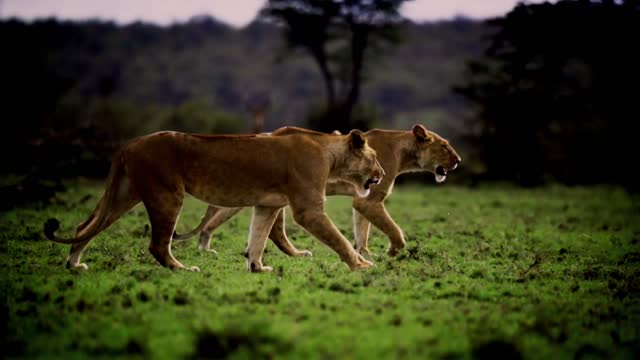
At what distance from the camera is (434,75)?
427 ft

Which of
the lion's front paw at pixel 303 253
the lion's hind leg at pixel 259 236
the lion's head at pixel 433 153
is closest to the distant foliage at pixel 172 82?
the lion's front paw at pixel 303 253

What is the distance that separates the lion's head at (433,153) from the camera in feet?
39.0

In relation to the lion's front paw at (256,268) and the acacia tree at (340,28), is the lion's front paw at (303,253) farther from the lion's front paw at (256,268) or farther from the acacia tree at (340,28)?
the acacia tree at (340,28)

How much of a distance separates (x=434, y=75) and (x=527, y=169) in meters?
99.0

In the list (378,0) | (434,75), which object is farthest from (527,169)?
(434,75)

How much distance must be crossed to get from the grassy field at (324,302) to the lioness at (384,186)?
1.09 ft

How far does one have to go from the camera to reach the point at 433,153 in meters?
12.1

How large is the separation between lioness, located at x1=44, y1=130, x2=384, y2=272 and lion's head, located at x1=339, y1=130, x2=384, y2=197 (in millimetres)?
496

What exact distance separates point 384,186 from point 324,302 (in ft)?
14.3

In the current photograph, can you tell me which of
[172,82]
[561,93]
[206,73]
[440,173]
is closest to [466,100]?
[561,93]

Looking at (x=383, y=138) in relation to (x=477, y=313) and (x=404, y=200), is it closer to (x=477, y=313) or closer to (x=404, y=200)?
(x=477, y=313)

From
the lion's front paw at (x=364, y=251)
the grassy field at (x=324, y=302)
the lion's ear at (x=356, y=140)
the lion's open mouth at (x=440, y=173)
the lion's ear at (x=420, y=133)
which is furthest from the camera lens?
the lion's open mouth at (x=440, y=173)

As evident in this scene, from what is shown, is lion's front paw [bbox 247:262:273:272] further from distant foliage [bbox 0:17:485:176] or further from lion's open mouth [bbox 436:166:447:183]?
distant foliage [bbox 0:17:485:176]

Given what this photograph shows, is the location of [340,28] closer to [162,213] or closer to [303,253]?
[303,253]
